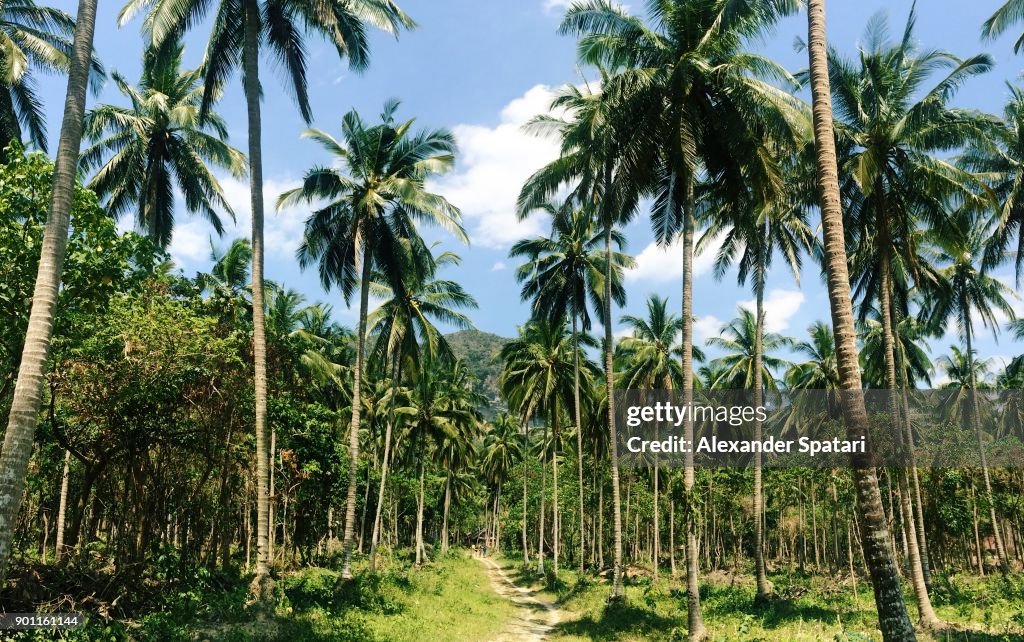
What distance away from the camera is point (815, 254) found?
23688 mm

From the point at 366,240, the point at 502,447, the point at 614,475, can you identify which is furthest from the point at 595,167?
the point at 502,447

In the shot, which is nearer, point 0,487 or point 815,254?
point 0,487

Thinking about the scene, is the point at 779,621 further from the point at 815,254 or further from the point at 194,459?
the point at 194,459

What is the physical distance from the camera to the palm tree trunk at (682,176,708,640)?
543 inches

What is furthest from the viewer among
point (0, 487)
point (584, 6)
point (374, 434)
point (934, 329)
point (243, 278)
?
point (374, 434)

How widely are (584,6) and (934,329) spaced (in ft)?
82.8

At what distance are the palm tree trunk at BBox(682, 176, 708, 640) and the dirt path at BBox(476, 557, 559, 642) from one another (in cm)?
421

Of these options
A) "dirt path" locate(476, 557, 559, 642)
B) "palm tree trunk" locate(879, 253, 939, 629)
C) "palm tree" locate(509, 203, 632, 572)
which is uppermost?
"palm tree" locate(509, 203, 632, 572)

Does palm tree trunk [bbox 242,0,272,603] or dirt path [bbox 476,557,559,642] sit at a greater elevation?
palm tree trunk [bbox 242,0,272,603]

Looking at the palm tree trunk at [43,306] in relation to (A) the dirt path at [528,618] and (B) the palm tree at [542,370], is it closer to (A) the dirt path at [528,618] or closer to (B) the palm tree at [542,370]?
(A) the dirt path at [528,618]

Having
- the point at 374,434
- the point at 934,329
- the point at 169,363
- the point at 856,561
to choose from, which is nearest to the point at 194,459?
the point at 169,363

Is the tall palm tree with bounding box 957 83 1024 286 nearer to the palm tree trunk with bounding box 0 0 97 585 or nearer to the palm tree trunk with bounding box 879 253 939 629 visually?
the palm tree trunk with bounding box 879 253 939 629

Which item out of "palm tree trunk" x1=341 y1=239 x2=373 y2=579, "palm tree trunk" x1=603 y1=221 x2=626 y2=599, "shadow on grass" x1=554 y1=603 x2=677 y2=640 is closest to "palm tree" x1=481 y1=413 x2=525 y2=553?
"palm tree trunk" x1=603 y1=221 x2=626 y2=599

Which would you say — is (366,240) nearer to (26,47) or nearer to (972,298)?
(26,47)
